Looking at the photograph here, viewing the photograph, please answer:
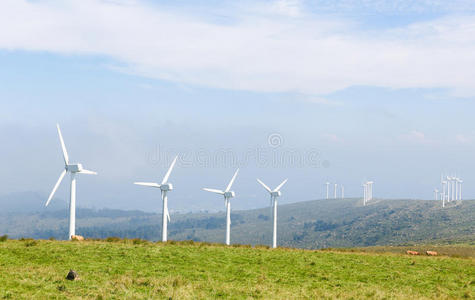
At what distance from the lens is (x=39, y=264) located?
142ft

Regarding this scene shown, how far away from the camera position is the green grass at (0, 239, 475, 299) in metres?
33.9

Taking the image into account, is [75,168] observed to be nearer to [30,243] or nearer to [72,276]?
[30,243]

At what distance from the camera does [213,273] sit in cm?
4234

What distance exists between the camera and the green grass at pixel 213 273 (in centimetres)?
3388

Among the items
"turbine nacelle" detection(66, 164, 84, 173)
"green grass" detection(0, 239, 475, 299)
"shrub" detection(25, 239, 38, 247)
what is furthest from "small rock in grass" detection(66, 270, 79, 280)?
"turbine nacelle" detection(66, 164, 84, 173)

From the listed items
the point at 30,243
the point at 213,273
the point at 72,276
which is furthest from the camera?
the point at 30,243

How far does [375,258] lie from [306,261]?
328 inches

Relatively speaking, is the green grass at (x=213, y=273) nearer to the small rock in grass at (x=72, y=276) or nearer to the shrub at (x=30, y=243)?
the shrub at (x=30, y=243)

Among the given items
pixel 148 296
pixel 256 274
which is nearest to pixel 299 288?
pixel 256 274

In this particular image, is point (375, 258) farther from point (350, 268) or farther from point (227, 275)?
point (227, 275)

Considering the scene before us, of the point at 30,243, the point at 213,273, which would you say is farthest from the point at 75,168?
the point at 213,273

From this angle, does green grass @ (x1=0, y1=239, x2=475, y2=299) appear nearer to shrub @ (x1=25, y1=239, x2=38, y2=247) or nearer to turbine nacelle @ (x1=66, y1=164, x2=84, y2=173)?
shrub @ (x1=25, y1=239, x2=38, y2=247)

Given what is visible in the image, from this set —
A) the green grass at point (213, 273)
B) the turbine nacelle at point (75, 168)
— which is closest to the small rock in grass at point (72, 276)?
the green grass at point (213, 273)

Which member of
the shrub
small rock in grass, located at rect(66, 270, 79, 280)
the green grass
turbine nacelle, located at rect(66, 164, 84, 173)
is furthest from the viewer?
turbine nacelle, located at rect(66, 164, 84, 173)
